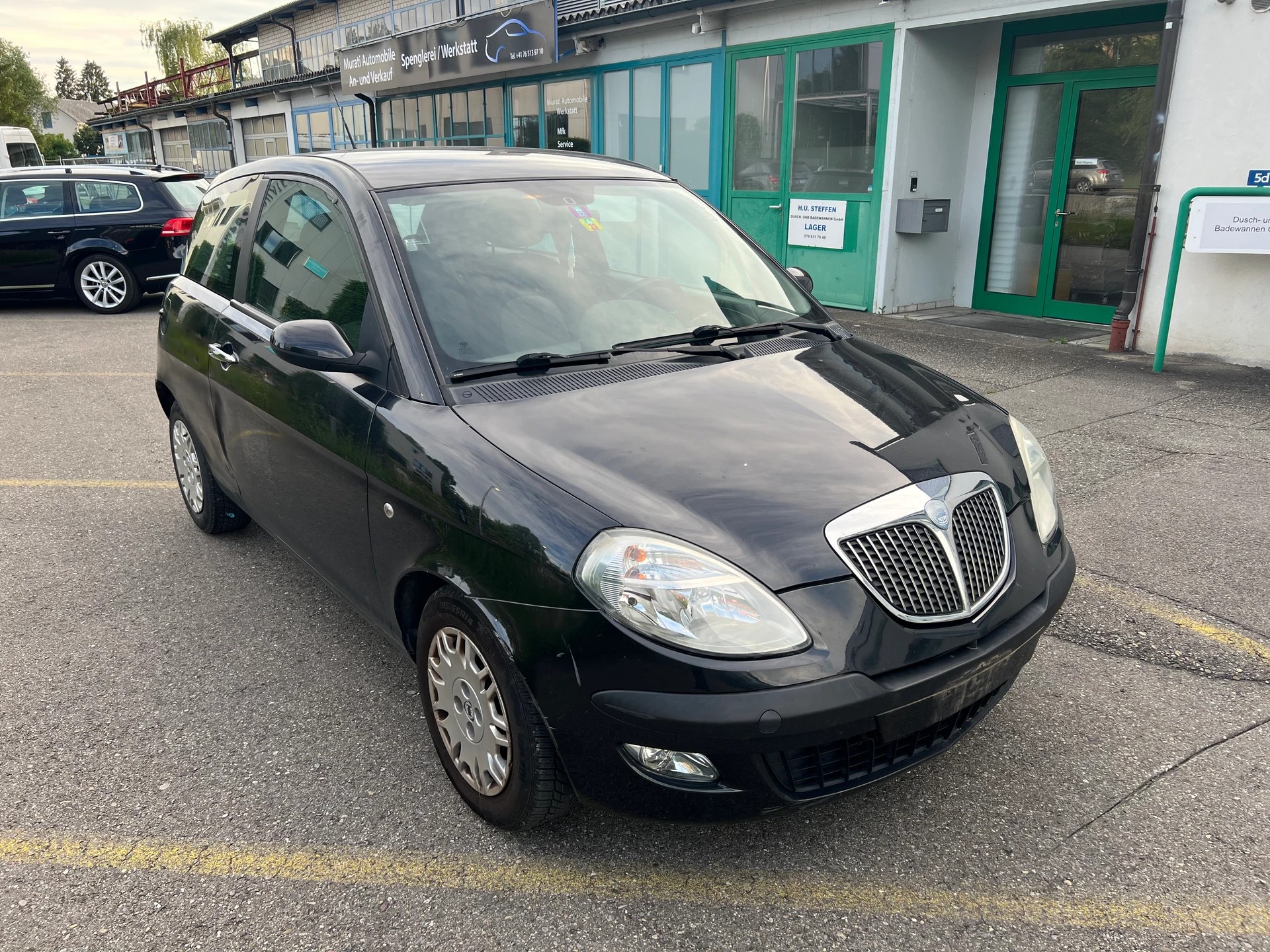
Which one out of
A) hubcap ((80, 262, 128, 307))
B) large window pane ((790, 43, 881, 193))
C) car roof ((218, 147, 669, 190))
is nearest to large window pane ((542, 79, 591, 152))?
large window pane ((790, 43, 881, 193))

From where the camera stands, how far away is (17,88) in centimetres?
6169

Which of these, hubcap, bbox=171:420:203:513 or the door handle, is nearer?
the door handle

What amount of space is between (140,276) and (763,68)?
321 inches

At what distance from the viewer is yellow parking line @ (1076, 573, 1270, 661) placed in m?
3.46

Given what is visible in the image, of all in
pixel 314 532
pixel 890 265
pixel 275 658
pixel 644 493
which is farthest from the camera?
pixel 890 265

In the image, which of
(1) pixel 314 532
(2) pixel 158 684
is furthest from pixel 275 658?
(1) pixel 314 532

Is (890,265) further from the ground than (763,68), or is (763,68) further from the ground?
(763,68)

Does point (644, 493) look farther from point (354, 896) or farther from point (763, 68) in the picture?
point (763, 68)

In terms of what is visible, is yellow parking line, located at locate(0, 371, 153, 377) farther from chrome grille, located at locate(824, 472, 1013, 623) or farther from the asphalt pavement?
chrome grille, located at locate(824, 472, 1013, 623)

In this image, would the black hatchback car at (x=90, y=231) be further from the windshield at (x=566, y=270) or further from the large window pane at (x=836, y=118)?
the windshield at (x=566, y=270)

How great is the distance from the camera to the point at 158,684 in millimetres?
3381

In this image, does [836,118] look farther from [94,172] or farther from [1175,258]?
[94,172]

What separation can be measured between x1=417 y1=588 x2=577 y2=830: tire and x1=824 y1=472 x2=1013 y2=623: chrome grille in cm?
86

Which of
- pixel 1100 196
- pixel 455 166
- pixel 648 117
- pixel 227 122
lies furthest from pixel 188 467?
pixel 227 122
